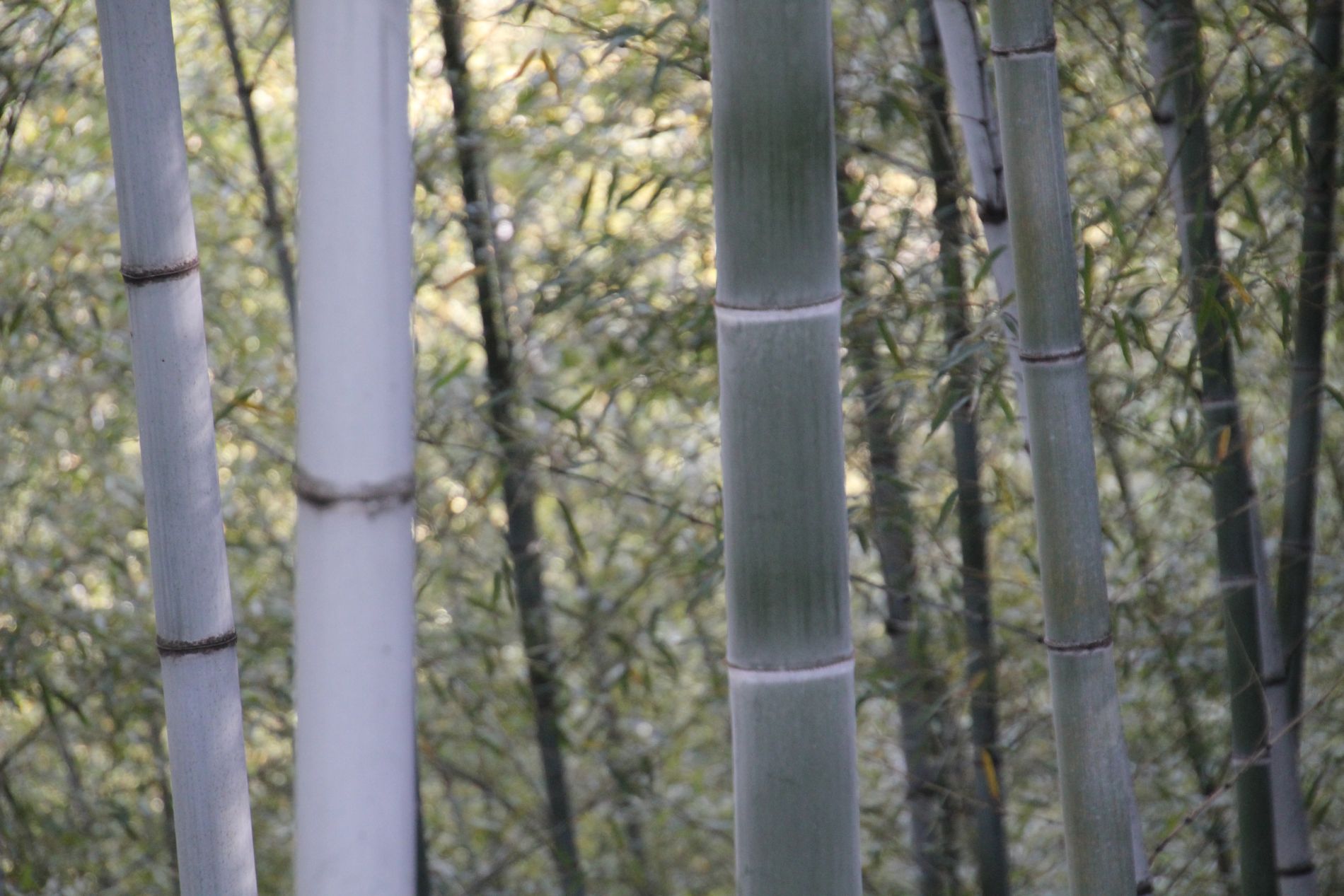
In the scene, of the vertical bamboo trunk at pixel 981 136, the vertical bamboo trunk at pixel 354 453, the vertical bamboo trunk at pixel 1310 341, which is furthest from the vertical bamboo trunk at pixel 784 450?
the vertical bamboo trunk at pixel 1310 341

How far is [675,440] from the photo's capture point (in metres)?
3.07

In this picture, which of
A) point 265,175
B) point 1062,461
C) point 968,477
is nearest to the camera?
point 1062,461

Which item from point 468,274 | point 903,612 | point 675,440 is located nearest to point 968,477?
point 903,612

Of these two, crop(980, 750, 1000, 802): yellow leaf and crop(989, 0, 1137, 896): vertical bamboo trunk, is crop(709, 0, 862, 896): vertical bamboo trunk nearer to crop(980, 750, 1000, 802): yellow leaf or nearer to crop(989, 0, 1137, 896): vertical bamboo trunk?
crop(989, 0, 1137, 896): vertical bamboo trunk

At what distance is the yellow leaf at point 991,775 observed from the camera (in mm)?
2167

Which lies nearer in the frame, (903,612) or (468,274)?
(468,274)

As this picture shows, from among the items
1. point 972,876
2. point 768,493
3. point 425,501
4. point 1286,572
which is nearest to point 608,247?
point 425,501

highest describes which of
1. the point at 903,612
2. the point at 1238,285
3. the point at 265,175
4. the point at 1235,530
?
the point at 265,175

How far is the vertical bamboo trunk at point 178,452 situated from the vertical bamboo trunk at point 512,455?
1.19 m

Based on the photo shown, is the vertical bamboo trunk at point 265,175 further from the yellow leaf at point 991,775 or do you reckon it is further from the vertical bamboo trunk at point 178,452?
the yellow leaf at point 991,775

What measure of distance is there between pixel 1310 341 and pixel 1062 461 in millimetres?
996

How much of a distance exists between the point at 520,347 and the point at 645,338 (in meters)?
0.44

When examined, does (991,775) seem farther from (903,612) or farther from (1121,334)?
(1121,334)

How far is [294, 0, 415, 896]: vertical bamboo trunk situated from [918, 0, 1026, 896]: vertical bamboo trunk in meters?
1.13
